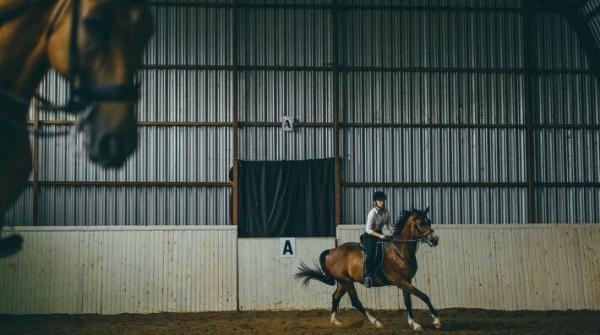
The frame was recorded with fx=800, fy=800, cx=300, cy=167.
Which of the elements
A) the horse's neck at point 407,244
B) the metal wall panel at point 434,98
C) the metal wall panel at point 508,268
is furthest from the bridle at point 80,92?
the metal wall panel at point 434,98

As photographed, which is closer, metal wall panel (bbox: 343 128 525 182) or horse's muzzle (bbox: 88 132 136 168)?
horse's muzzle (bbox: 88 132 136 168)

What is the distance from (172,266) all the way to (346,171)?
448 centimetres

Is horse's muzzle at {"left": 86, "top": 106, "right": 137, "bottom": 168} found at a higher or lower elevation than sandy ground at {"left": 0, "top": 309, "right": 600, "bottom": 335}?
higher

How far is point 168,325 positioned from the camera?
14492 millimetres

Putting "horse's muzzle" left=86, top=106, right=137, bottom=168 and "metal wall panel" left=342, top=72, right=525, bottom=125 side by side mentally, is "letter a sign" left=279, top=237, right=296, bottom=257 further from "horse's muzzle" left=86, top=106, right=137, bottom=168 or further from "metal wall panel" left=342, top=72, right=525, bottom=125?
"horse's muzzle" left=86, top=106, right=137, bottom=168

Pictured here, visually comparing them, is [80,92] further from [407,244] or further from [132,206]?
[132,206]

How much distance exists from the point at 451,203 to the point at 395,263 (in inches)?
212

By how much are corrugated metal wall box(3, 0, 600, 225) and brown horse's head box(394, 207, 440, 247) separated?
480 centimetres

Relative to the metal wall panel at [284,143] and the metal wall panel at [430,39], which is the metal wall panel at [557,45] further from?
the metal wall panel at [284,143]

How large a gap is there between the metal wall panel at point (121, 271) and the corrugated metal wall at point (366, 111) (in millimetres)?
867

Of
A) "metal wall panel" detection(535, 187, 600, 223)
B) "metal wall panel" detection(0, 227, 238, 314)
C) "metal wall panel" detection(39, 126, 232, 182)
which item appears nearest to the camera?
"metal wall panel" detection(0, 227, 238, 314)

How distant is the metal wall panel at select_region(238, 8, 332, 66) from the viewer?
18312 millimetres

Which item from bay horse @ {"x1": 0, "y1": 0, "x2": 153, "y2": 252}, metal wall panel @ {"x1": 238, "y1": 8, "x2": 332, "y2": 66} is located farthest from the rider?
bay horse @ {"x1": 0, "y1": 0, "x2": 153, "y2": 252}

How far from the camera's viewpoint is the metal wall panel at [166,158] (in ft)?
57.6
